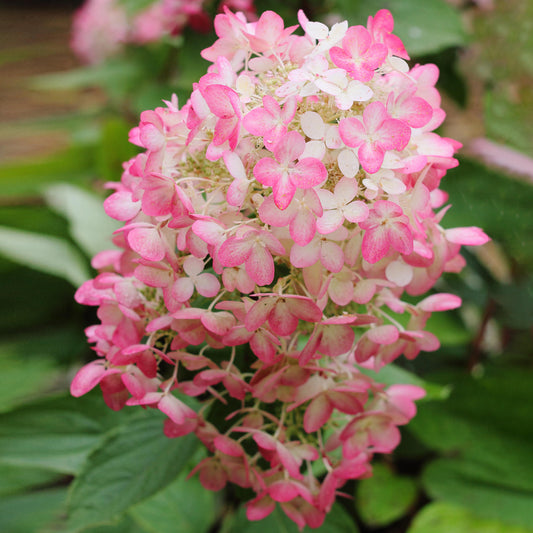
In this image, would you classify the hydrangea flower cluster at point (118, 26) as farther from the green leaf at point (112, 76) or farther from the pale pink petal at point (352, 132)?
the pale pink petal at point (352, 132)

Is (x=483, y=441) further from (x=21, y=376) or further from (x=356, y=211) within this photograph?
(x=21, y=376)

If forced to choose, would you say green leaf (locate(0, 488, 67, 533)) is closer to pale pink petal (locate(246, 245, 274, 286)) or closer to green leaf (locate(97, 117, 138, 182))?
→ green leaf (locate(97, 117, 138, 182))

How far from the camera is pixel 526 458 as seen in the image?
1.87ft

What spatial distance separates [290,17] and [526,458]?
0.57 m

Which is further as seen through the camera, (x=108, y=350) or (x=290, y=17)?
(x=290, y=17)

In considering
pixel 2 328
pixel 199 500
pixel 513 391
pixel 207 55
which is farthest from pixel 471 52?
pixel 2 328

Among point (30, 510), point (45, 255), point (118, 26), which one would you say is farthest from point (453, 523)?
point (118, 26)

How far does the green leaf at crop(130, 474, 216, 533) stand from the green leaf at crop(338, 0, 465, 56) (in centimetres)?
53

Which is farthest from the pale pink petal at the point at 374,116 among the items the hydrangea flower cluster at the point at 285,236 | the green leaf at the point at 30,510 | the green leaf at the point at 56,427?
the green leaf at the point at 30,510

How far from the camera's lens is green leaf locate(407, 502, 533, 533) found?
55 centimetres

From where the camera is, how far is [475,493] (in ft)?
1.88

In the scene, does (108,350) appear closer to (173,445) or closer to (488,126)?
(173,445)

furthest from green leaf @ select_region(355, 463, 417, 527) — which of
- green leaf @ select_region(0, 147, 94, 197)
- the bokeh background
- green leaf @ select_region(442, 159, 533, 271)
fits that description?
green leaf @ select_region(0, 147, 94, 197)

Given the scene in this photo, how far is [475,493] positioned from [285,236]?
46 cm
